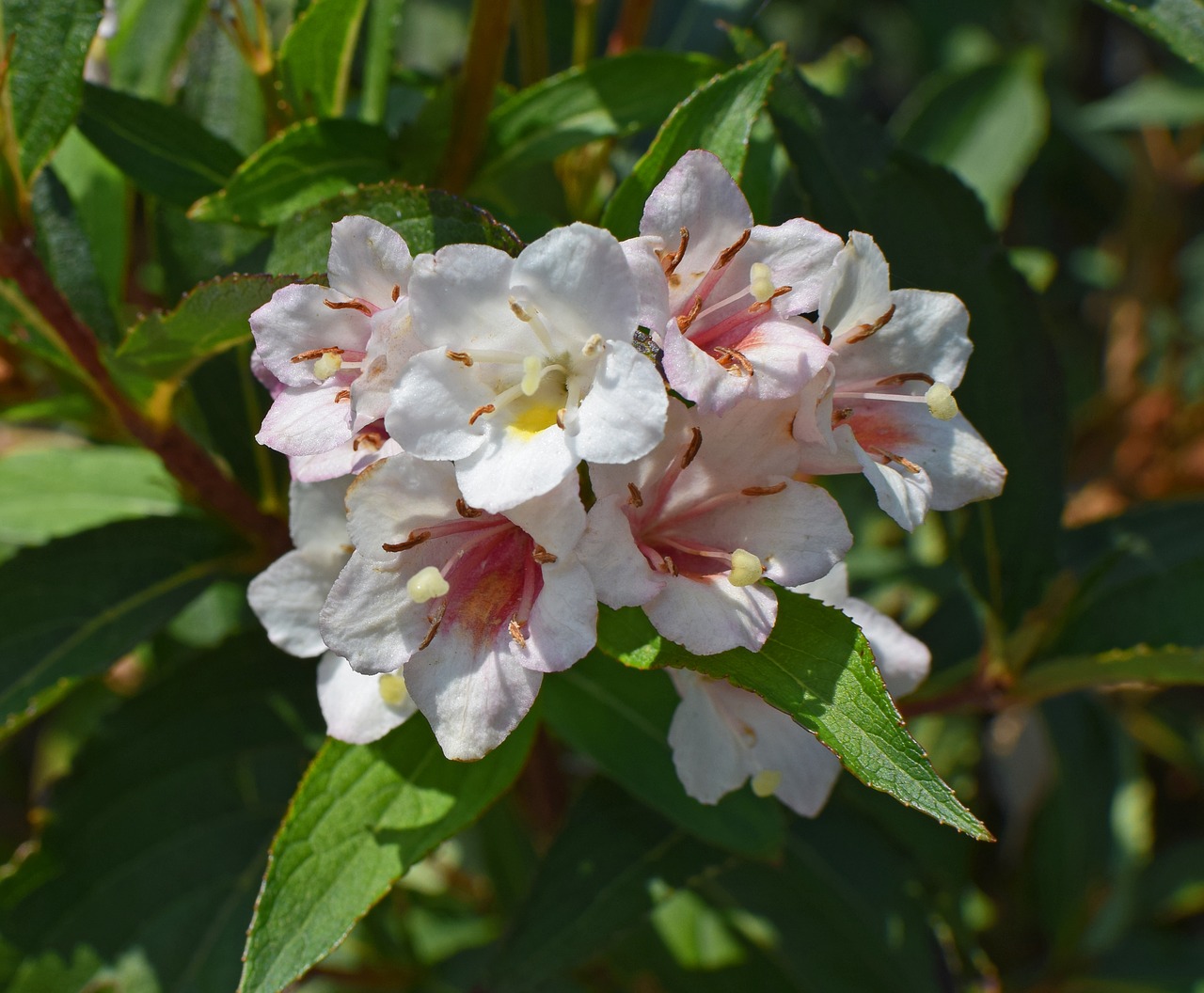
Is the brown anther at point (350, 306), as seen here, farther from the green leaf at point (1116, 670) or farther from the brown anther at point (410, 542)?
the green leaf at point (1116, 670)

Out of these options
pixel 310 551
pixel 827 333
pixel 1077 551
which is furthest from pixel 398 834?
pixel 1077 551

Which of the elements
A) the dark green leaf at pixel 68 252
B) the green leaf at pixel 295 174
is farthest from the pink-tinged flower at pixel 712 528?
the dark green leaf at pixel 68 252

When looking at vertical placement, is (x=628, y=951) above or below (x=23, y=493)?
below

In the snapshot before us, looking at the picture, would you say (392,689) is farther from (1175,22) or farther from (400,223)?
(1175,22)

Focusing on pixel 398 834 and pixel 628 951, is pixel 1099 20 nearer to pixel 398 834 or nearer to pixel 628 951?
pixel 628 951

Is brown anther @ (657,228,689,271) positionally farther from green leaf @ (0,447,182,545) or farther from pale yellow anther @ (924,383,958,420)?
green leaf @ (0,447,182,545)

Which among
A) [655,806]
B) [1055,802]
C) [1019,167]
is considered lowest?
[1055,802]

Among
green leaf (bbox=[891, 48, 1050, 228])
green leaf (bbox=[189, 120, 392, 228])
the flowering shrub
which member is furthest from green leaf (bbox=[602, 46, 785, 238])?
green leaf (bbox=[891, 48, 1050, 228])
